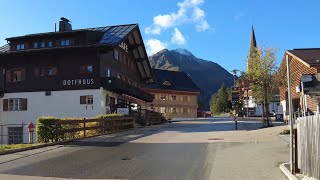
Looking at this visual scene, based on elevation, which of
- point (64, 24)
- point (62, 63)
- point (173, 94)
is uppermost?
point (64, 24)

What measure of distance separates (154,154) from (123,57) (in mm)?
33914

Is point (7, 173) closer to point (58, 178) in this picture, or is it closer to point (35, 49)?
point (58, 178)

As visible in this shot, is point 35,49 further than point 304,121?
Yes

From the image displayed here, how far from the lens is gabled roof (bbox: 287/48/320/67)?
116ft

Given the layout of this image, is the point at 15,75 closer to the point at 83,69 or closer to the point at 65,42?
the point at 65,42

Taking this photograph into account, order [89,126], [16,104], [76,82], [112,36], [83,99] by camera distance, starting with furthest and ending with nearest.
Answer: [16,104] < [112,36] < [76,82] < [83,99] < [89,126]

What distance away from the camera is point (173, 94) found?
91062 millimetres

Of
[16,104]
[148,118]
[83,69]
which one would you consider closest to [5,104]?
[16,104]

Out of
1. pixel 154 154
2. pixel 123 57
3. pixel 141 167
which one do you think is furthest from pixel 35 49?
pixel 141 167

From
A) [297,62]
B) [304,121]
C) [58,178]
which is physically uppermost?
[297,62]

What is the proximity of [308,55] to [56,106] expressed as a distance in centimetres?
2496

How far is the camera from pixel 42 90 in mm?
43781

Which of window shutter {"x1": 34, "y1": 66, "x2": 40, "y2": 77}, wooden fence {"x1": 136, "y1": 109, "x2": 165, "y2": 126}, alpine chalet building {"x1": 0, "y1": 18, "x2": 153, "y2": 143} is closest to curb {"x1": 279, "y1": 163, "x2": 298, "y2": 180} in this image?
alpine chalet building {"x1": 0, "y1": 18, "x2": 153, "y2": 143}

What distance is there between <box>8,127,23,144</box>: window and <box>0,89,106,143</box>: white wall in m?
0.55
